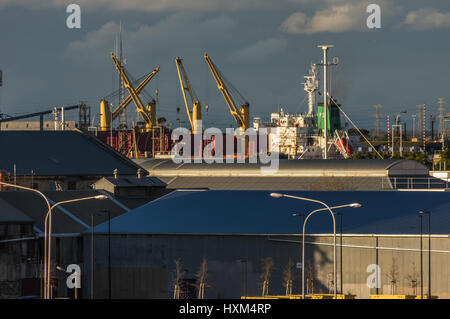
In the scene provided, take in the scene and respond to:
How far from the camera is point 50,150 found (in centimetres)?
12656

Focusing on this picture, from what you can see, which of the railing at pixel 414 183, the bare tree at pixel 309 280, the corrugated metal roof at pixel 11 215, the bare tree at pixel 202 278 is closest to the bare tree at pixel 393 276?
the bare tree at pixel 309 280

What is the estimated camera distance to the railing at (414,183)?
134 m

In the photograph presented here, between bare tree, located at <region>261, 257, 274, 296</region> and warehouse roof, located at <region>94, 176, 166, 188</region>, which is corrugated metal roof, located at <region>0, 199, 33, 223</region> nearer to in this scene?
warehouse roof, located at <region>94, 176, 166, 188</region>

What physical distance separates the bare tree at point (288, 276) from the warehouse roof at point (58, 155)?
144 ft

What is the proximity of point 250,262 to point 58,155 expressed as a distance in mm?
46605

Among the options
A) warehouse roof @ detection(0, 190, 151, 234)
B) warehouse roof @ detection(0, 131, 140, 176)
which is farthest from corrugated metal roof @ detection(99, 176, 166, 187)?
warehouse roof @ detection(0, 131, 140, 176)

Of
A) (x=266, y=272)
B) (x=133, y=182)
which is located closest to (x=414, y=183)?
(x=133, y=182)

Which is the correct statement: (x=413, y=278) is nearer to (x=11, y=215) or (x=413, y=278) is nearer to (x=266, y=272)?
(x=266, y=272)

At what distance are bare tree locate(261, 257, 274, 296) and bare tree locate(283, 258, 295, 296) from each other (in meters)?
1.16

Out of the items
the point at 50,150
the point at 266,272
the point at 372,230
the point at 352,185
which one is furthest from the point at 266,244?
the point at 352,185

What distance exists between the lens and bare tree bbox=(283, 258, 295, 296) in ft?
270

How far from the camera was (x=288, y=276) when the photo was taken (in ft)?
271

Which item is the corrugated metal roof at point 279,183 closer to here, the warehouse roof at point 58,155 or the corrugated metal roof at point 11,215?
the warehouse roof at point 58,155
